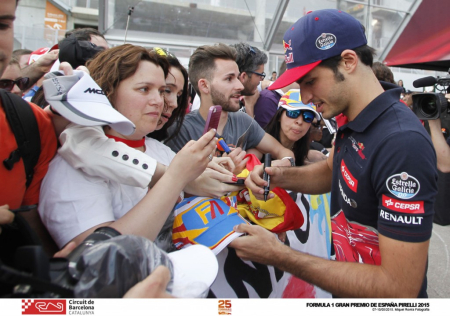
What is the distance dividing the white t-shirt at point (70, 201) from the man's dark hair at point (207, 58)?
5.97 ft

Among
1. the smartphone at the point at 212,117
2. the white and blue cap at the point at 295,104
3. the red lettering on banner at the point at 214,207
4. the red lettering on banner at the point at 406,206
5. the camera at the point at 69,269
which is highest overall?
the smartphone at the point at 212,117

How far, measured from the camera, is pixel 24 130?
3.67 ft

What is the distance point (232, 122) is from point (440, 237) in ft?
10.9

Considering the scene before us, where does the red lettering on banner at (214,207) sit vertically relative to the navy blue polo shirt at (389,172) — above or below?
below

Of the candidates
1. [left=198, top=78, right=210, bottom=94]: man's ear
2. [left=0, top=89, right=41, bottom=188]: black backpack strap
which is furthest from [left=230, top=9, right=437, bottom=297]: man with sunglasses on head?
[left=198, top=78, right=210, bottom=94]: man's ear

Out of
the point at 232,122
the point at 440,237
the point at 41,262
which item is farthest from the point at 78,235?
the point at 440,237

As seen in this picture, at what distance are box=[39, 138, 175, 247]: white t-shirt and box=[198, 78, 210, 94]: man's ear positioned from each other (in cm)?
172

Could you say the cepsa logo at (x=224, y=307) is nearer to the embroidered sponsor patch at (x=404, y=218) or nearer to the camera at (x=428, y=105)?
the embroidered sponsor patch at (x=404, y=218)

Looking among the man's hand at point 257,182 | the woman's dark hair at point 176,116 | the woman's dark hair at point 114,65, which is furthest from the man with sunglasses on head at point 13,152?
the man's hand at point 257,182

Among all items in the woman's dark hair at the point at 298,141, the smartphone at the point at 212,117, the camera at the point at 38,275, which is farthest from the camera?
the woman's dark hair at the point at 298,141

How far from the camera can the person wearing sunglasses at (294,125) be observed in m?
2.83

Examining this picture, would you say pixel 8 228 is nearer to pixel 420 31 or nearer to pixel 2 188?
pixel 2 188

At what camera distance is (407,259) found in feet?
4.09

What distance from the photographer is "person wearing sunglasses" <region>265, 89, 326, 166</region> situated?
2830mm
